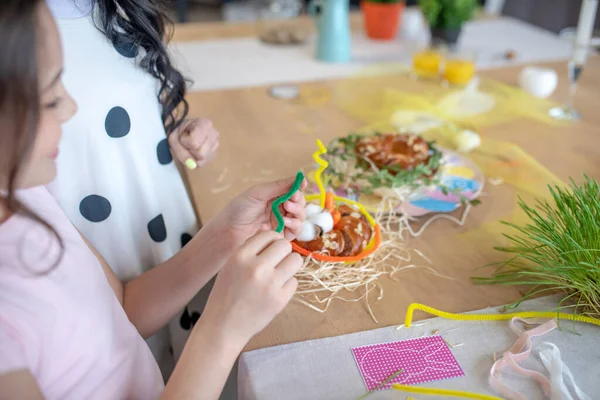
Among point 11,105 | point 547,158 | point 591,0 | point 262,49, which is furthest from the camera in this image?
point 262,49

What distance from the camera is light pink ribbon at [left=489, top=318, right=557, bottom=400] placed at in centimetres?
67

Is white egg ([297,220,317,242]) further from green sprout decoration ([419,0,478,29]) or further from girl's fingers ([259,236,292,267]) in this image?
green sprout decoration ([419,0,478,29])

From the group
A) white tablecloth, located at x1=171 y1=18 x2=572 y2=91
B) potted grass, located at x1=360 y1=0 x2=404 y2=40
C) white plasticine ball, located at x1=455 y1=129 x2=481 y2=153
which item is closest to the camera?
white plasticine ball, located at x1=455 y1=129 x2=481 y2=153

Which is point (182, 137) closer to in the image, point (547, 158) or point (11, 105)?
point (11, 105)

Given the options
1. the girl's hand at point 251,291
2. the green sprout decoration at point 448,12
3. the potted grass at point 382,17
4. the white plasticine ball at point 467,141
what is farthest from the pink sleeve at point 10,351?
the potted grass at point 382,17

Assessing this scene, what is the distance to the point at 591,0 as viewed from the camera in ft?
4.46

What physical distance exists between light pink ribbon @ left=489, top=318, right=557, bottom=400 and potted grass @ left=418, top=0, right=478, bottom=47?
1124 mm

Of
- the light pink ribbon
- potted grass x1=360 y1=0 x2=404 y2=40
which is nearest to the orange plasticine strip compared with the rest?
the light pink ribbon

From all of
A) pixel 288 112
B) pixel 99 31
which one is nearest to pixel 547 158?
pixel 288 112

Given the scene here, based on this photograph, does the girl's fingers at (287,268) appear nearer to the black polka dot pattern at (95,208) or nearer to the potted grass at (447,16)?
the black polka dot pattern at (95,208)

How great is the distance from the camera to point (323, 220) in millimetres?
902

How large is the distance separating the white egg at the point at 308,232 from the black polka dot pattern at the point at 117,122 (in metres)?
0.35

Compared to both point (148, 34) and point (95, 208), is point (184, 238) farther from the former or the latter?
point (148, 34)

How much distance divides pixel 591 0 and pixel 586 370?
3.33 ft
